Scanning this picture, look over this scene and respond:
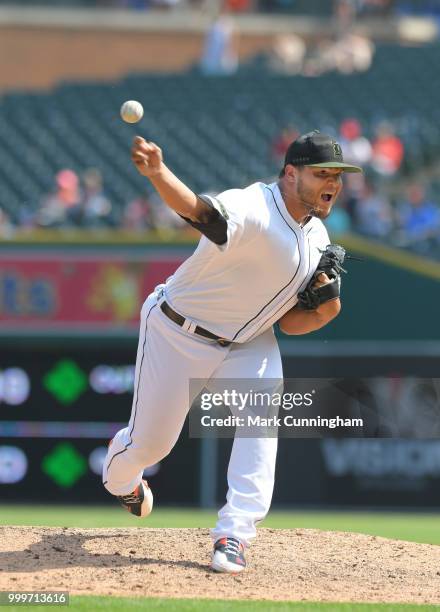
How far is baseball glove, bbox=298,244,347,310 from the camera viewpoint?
239 inches

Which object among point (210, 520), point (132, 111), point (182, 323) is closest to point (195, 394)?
point (182, 323)

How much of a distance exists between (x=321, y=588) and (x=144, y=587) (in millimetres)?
771

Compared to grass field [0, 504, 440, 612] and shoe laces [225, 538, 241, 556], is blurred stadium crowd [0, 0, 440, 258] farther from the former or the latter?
shoe laces [225, 538, 241, 556]

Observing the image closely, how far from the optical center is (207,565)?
6.26m

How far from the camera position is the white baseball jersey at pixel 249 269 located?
5797 mm

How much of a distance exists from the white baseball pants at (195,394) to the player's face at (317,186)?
68 cm

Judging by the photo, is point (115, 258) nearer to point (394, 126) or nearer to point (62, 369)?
point (62, 369)

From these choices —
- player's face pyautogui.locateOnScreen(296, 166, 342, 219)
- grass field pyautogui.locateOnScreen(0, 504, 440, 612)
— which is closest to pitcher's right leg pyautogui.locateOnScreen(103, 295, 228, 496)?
player's face pyautogui.locateOnScreen(296, 166, 342, 219)

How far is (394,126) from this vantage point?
16.3m

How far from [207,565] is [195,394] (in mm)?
782

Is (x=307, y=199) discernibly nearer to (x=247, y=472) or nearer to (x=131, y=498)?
(x=247, y=472)

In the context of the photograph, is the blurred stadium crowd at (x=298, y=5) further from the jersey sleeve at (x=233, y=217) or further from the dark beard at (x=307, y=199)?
the jersey sleeve at (x=233, y=217)

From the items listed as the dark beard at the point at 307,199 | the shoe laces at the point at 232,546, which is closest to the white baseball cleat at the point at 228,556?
the shoe laces at the point at 232,546

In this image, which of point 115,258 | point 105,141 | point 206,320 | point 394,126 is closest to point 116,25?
point 105,141
